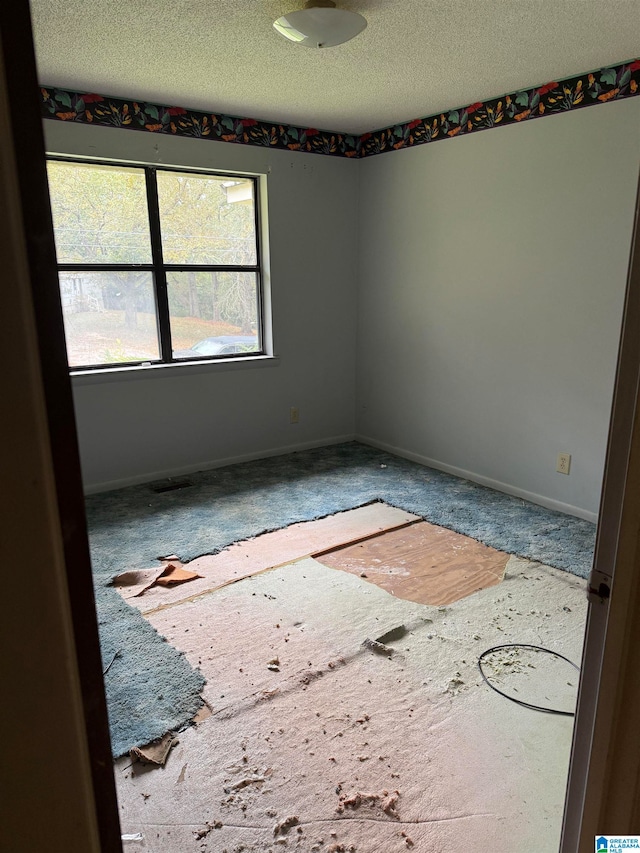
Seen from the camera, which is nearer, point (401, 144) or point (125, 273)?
point (125, 273)

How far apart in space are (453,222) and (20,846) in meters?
3.84

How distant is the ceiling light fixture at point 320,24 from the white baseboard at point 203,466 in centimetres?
266

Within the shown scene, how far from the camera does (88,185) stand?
344 cm

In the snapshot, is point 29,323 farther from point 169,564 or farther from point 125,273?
point 125,273

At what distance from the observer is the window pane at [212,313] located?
389 cm

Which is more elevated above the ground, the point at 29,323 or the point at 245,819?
the point at 29,323

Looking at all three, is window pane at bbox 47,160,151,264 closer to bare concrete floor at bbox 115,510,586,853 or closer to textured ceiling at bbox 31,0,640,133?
textured ceiling at bbox 31,0,640,133

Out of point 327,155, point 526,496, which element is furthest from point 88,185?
point 526,496

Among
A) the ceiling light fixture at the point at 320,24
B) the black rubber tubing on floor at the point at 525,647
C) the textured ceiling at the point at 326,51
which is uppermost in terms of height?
the textured ceiling at the point at 326,51

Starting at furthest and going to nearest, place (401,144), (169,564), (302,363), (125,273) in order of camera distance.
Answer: (302,363) → (401,144) → (125,273) → (169,564)

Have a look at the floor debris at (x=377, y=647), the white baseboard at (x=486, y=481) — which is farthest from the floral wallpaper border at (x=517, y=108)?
the floor debris at (x=377, y=647)

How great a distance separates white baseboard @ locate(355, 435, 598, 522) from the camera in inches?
132

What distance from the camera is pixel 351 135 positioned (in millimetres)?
4273

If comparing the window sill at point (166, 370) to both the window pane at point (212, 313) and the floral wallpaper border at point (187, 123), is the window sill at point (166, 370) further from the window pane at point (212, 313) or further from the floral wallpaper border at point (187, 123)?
the floral wallpaper border at point (187, 123)
